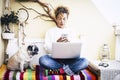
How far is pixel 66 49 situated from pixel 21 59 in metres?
0.65

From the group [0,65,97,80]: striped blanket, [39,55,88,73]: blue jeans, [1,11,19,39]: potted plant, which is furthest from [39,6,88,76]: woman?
[1,11,19,39]: potted plant

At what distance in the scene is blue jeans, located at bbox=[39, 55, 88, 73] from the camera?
2626mm

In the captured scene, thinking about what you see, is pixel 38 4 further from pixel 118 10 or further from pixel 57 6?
pixel 118 10

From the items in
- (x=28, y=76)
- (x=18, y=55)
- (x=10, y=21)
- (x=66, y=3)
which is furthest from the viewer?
(x=66, y=3)

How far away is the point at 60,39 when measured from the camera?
2977 mm

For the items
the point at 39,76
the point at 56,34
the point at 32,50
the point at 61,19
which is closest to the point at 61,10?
the point at 61,19

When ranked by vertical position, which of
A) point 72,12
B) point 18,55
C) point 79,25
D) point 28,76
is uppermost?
point 72,12

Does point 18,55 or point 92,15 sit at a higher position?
point 92,15

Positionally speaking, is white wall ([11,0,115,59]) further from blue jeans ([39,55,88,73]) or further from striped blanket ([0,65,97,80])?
striped blanket ([0,65,97,80])

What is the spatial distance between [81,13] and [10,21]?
115 cm

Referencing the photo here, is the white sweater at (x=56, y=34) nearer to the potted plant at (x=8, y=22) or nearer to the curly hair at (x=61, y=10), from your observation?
the curly hair at (x=61, y=10)

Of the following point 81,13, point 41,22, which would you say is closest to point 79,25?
point 81,13

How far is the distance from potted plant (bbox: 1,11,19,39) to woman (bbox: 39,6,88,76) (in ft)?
1.77

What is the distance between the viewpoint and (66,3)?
3.25 metres
